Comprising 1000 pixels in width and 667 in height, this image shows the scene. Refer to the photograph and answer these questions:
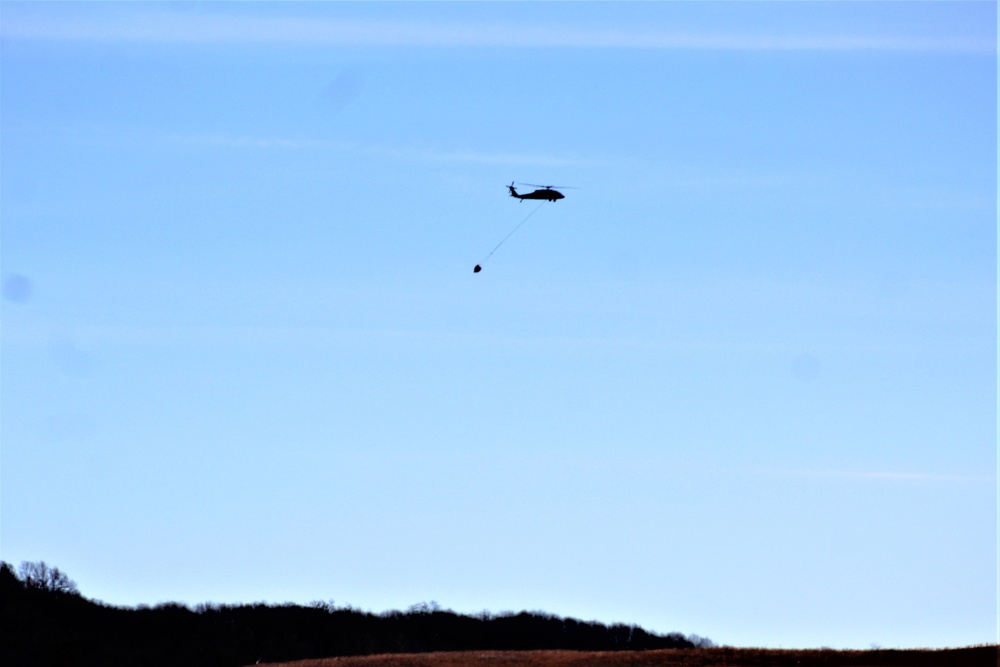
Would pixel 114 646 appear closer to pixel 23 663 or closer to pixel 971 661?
pixel 23 663

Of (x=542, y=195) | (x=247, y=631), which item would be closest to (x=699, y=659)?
(x=542, y=195)

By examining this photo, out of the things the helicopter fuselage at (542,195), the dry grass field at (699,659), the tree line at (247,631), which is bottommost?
the dry grass field at (699,659)

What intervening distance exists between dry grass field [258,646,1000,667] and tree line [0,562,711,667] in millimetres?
32671

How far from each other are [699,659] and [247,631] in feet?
176

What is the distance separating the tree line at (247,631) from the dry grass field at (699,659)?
32.7m

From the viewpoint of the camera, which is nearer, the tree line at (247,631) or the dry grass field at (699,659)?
the dry grass field at (699,659)

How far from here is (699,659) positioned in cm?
6656

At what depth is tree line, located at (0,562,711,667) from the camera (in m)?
104

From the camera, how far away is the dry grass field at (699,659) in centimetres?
6353

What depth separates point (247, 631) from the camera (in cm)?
11488

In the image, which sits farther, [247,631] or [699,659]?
[247,631]

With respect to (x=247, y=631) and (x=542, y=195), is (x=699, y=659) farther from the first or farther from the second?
(x=247, y=631)

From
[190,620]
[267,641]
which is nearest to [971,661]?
[267,641]

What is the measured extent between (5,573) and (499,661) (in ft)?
174
